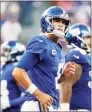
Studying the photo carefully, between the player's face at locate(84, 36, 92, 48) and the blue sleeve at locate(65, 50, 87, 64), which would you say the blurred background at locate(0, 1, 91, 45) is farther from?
the blue sleeve at locate(65, 50, 87, 64)

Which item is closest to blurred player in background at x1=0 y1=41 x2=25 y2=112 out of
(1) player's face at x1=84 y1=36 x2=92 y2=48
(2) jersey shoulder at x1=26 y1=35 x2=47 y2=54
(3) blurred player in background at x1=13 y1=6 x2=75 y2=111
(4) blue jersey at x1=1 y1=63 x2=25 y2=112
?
(4) blue jersey at x1=1 y1=63 x2=25 y2=112

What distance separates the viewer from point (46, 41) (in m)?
4.74

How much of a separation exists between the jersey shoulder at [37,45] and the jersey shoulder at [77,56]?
46.9 inches

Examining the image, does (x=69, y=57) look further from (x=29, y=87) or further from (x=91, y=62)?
(x=29, y=87)

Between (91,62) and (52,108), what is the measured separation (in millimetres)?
1380

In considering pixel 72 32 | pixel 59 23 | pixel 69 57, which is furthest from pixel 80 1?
pixel 59 23

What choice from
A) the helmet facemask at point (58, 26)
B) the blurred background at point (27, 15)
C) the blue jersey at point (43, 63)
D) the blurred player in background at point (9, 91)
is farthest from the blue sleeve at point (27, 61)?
the blurred background at point (27, 15)

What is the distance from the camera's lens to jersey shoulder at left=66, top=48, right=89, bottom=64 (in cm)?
585

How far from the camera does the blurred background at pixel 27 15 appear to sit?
12.7 m

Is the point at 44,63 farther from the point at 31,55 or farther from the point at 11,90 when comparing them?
the point at 11,90

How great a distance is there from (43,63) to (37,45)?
21 cm

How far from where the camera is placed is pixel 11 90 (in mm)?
6953

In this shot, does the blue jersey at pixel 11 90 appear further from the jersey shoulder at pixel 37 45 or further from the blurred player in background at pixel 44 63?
the jersey shoulder at pixel 37 45

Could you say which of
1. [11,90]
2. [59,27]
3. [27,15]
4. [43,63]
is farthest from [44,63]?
[27,15]
